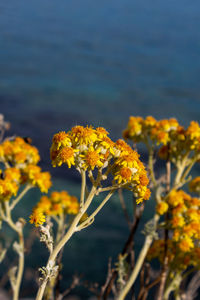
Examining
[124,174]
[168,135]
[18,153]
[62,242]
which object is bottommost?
[62,242]

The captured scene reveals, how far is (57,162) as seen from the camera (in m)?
1.32

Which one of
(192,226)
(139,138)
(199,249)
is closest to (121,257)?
(192,226)

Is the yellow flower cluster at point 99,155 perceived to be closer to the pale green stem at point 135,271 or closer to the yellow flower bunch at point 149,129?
the pale green stem at point 135,271

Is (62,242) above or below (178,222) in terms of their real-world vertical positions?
below

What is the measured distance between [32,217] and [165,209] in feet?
4.95

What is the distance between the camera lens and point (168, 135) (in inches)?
111

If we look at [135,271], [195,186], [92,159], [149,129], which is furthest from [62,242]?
[149,129]

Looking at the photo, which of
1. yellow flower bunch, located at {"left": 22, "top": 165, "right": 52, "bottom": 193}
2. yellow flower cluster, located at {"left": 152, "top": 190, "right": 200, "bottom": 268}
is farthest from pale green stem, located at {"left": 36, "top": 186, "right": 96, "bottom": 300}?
yellow flower bunch, located at {"left": 22, "top": 165, "right": 52, "bottom": 193}

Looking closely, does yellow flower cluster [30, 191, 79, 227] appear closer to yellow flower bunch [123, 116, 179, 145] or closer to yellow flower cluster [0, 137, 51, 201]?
yellow flower cluster [0, 137, 51, 201]

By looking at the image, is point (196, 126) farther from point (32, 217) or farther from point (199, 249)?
point (32, 217)

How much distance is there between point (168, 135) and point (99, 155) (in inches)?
63.2

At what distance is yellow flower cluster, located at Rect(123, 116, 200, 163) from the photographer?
8.79 ft

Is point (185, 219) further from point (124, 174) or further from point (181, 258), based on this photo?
point (124, 174)

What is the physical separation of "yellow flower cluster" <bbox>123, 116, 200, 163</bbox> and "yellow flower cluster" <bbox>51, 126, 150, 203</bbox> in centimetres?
136
